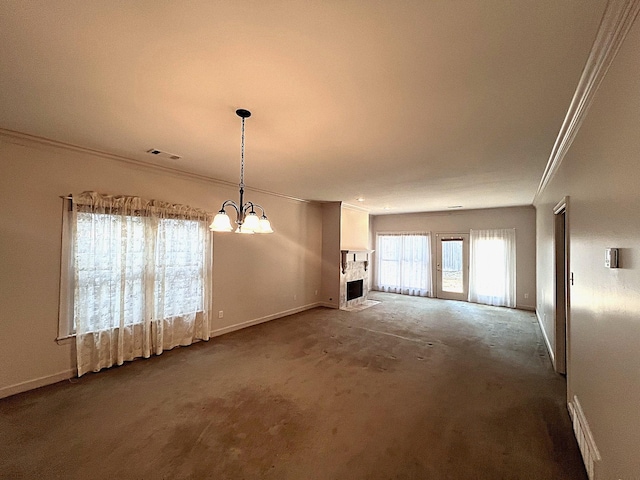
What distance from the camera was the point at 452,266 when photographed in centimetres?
809

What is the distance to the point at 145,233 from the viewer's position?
379cm

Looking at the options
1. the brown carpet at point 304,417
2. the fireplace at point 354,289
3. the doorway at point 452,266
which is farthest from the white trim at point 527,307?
the fireplace at point 354,289

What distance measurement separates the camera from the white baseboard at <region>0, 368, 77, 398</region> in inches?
111

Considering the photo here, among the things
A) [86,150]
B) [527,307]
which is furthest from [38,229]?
[527,307]

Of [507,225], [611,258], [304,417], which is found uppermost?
[507,225]

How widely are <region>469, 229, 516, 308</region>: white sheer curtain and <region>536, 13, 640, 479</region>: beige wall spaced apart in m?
5.42

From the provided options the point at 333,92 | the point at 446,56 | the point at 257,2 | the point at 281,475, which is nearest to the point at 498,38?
the point at 446,56

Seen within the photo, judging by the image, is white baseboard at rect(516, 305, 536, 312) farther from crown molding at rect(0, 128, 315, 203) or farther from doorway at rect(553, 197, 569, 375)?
crown molding at rect(0, 128, 315, 203)

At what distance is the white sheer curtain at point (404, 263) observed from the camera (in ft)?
28.0

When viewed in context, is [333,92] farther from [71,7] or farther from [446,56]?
[71,7]

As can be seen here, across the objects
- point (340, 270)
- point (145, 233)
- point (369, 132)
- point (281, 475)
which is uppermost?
point (369, 132)

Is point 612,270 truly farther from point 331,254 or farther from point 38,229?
point 331,254

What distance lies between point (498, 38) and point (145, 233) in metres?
4.16

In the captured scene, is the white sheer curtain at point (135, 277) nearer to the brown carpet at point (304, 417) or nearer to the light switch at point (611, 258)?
the brown carpet at point (304, 417)
